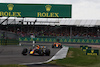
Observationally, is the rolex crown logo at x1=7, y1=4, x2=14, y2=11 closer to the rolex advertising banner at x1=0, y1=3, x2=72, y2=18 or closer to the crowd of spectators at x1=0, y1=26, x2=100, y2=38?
the rolex advertising banner at x1=0, y1=3, x2=72, y2=18

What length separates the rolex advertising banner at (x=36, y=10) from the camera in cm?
1930

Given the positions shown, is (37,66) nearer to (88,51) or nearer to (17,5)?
(88,51)

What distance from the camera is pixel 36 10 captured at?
1967 cm

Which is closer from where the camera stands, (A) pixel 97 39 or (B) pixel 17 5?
(B) pixel 17 5

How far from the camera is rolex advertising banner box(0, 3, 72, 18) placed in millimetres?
19297

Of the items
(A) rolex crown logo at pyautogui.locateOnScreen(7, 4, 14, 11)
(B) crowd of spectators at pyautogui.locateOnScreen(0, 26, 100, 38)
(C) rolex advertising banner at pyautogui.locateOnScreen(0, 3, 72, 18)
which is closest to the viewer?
(C) rolex advertising banner at pyautogui.locateOnScreen(0, 3, 72, 18)

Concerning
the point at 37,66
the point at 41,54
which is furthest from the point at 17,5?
the point at 37,66

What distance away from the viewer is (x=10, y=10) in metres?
19.7

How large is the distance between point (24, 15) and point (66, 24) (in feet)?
110

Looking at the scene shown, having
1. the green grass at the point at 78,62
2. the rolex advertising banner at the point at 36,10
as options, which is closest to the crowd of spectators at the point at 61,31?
the rolex advertising banner at the point at 36,10

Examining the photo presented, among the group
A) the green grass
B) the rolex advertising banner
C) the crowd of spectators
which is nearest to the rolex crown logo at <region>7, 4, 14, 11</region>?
the rolex advertising banner

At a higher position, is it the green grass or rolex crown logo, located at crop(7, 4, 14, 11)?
rolex crown logo, located at crop(7, 4, 14, 11)

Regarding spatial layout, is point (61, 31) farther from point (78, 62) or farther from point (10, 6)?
point (78, 62)

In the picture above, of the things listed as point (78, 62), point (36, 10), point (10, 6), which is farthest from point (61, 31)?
point (78, 62)
